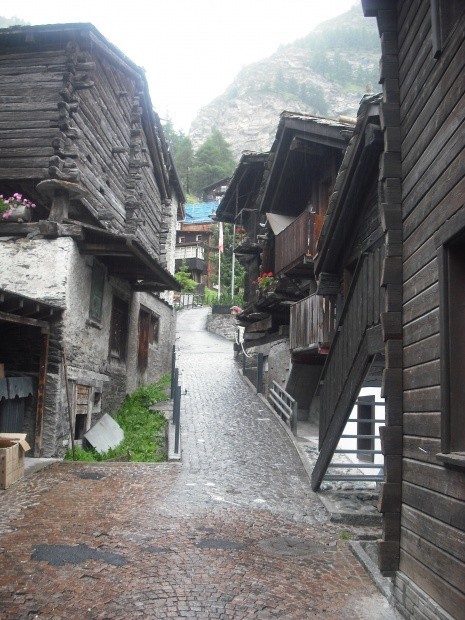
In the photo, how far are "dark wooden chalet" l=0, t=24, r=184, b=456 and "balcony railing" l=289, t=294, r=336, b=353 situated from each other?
3853 millimetres

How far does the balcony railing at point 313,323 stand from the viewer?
12.1 meters

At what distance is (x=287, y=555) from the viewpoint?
250 inches

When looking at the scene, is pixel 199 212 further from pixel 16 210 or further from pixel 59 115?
pixel 16 210

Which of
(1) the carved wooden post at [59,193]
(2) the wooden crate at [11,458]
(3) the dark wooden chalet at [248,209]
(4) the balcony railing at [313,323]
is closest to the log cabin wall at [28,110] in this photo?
→ (1) the carved wooden post at [59,193]

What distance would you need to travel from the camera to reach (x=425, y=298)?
455 centimetres

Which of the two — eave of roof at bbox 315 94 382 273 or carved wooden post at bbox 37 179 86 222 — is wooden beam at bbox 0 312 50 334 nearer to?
carved wooden post at bbox 37 179 86 222

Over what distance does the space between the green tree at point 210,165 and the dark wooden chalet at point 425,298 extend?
67628mm

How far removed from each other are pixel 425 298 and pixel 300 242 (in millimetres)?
10066

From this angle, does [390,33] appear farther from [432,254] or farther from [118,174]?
[118,174]

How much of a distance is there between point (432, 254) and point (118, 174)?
11.8m

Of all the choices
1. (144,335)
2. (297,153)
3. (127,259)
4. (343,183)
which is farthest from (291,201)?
(343,183)

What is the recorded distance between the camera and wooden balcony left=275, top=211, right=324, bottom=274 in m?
14.0

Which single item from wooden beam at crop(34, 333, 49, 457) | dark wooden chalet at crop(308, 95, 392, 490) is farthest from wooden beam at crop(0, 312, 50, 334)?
dark wooden chalet at crop(308, 95, 392, 490)

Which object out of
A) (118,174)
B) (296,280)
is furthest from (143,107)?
(296,280)
